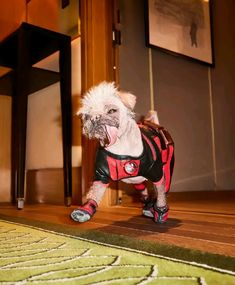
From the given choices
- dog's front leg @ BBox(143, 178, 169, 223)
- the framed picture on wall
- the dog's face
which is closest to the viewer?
the dog's face

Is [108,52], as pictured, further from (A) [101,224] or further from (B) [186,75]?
(A) [101,224]

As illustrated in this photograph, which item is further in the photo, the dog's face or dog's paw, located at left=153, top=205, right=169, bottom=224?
dog's paw, located at left=153, top=205, right=169, bottom=224

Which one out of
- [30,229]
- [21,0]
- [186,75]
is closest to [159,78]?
[186,75]

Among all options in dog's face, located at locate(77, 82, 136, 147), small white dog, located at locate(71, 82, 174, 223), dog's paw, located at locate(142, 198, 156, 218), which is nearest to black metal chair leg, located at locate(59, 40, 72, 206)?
dog's paw, located at locate(142, 198, 156, 218)

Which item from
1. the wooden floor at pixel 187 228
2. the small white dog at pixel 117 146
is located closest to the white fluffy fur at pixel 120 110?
the small white dog at pixel 117 146

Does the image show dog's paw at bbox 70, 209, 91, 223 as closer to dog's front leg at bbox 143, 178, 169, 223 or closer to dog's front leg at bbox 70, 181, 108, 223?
dog's front leg at bbox 70, 181, 108, 223

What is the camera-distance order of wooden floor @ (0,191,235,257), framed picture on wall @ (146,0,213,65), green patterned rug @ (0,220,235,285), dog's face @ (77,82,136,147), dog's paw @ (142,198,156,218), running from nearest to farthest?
green patterned rug @ (0,220,235,285) < wooden floor @ (0,191,235,257) < dog's face @ (77,82,136,147) < dog's paw @ (142,198,156,218) < framed picture on wall @ (146,0,213,65)

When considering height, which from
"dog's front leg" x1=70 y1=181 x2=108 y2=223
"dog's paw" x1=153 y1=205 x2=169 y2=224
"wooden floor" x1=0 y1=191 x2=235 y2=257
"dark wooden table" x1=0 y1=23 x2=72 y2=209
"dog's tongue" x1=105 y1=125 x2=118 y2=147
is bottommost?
"wooden floor" x1=0 y1=191 x2=235 y2=257

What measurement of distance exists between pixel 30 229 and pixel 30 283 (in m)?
0.51

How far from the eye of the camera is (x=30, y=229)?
3.13 ft

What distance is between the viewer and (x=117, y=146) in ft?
2.95

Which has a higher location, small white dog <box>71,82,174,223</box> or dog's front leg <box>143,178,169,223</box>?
small white dog <box>71,82,174,223</box>

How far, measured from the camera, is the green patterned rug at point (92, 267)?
47 centimetres

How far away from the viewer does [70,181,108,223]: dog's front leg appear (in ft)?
2.81
